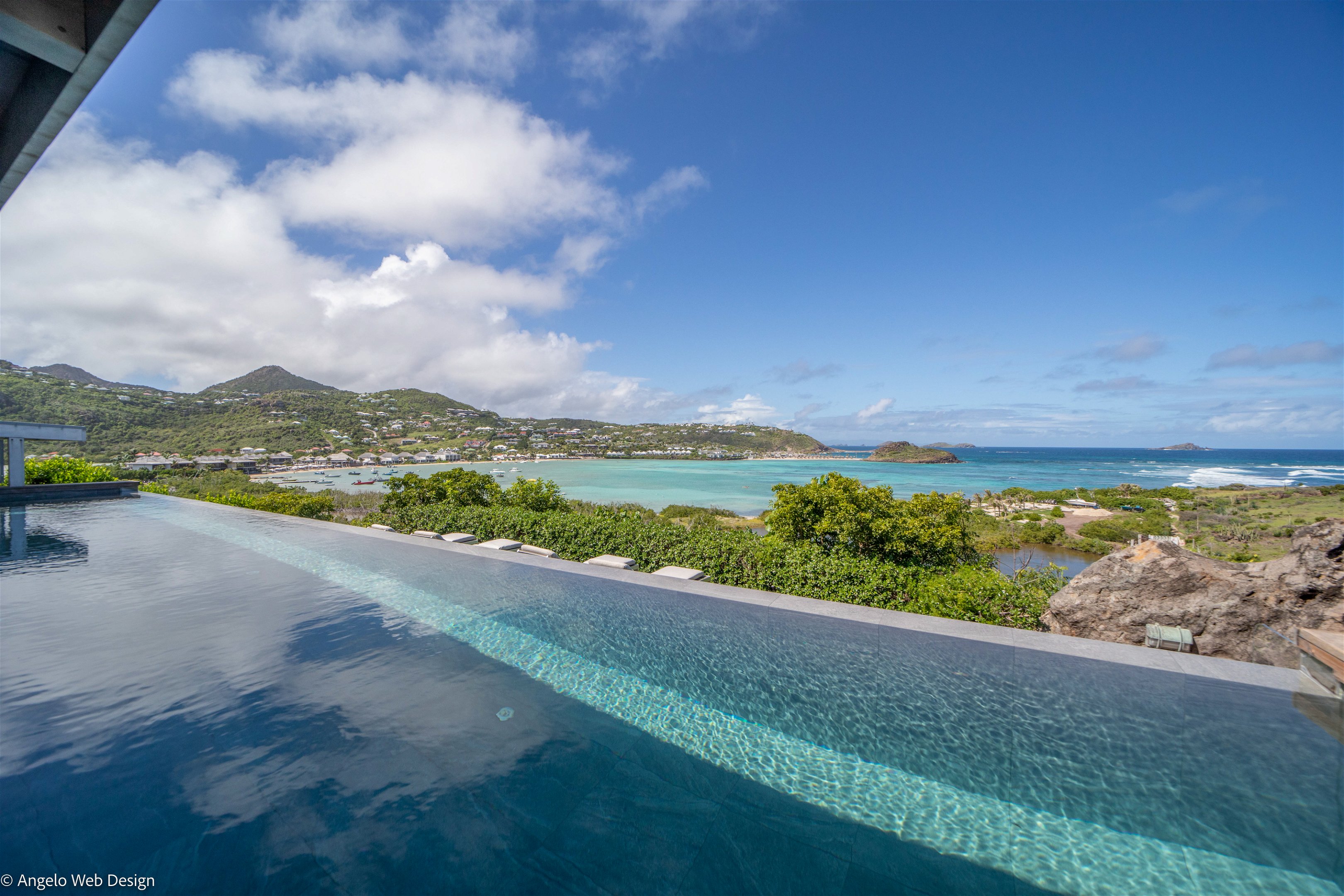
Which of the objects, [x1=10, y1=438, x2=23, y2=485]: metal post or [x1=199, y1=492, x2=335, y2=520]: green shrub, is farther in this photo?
[x1=10, y1=438, x2=23, y2=485]: metal post

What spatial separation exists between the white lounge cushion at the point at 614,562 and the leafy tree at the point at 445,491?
384cm

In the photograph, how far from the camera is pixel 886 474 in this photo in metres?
55.8

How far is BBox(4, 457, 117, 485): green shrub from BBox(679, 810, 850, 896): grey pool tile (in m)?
22.1

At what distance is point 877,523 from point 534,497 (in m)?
6.01

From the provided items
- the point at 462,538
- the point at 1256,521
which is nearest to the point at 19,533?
the point at 462,538

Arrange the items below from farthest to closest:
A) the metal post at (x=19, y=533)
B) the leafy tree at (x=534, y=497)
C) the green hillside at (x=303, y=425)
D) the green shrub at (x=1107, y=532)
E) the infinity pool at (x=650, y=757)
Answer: the green hillside at (x=303, y=425) < the green shrub at (x=1107, y=532) < the leafy tree at (x=534, y=497) < the metal post at (x=19, y=533) < the infinity pool at (x=650, y=757)

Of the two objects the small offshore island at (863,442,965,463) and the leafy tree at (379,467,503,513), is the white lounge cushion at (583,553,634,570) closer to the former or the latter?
the leafy tree at (379,467,503,513)

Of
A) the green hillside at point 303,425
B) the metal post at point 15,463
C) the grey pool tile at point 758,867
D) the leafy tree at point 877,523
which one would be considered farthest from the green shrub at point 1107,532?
the green hillside at point 303,425

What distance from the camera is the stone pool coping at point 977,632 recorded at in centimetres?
311

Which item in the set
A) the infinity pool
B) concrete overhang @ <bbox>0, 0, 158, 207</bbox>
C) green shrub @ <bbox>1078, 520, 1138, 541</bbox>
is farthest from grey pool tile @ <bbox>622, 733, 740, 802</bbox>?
green shrub @ <bbox>1078, 520, 1138, 541</bbox>

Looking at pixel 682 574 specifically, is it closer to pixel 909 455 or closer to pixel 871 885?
pixel 871 885

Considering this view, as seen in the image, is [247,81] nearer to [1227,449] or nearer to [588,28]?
[588,28]

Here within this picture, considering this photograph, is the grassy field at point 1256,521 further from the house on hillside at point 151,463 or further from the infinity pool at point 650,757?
the house on hillside at point 151,463

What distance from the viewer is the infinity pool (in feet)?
6.50
